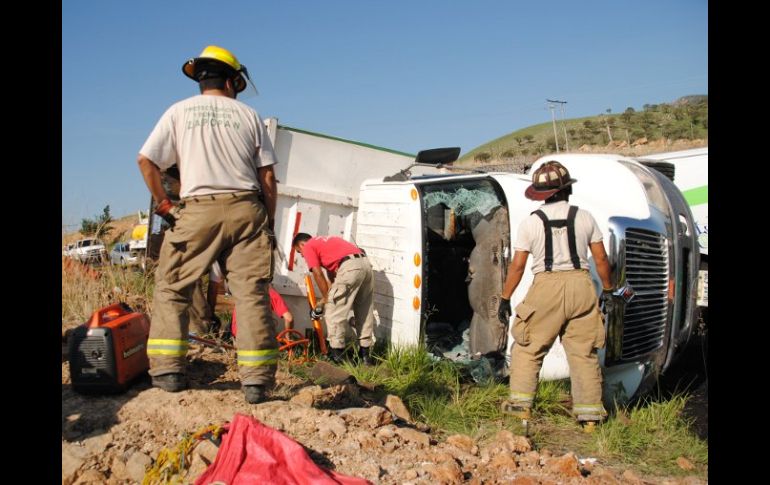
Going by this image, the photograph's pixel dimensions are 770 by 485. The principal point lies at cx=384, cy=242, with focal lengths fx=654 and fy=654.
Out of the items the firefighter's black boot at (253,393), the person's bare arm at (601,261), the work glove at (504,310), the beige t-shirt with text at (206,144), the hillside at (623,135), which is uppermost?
the hillside at (623,135)

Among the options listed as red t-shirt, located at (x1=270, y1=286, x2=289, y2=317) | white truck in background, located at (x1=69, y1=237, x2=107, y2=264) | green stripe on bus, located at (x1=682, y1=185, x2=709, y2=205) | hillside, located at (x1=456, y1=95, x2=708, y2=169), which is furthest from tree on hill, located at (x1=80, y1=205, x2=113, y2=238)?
hillside, located at (x1=456, y1=95, x2=708, y2=169)

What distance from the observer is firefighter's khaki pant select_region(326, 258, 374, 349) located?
596 centimetres

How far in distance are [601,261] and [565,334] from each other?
57cm

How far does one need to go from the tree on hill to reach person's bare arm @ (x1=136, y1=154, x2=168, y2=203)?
394 centimetres

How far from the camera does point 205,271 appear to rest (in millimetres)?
3734

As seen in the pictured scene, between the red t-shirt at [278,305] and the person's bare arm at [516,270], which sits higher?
the person's bare arm at [516,270]

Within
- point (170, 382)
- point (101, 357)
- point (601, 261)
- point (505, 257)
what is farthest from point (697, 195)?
point (101, 357)

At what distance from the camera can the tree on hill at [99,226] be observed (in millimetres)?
7491

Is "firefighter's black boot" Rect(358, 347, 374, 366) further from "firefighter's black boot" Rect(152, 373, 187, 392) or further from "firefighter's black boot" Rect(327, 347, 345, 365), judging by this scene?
"firefighter's black boot" Rect(152, 373, 187, 392)

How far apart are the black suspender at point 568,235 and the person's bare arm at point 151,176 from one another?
2503 mm

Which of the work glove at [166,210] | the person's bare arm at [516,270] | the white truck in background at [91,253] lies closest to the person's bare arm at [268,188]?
the work glove at [166,210]

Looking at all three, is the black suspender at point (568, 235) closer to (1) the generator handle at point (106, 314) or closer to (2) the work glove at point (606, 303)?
(2) the work glove at point (606, 303)

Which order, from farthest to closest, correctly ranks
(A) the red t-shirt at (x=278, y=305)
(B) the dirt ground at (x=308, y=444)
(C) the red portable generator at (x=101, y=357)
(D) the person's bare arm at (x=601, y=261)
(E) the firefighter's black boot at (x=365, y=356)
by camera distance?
(A) the red t-shirt at (x=278, y=305) < (E) the firefighter's black boot at (x=365, y=356) < (D) the person's bare arm at (x=601, y=261) < (C) the red portable generator at (x=101, y=357) < (B) the dirt ground at (x=308, y=444)
